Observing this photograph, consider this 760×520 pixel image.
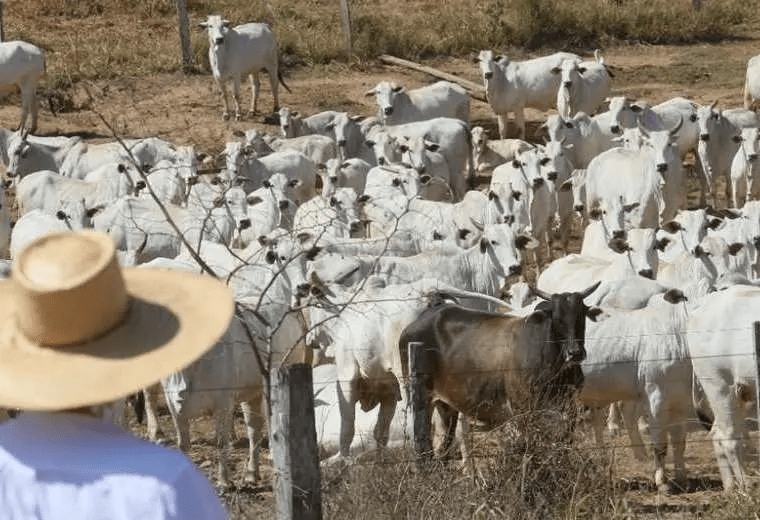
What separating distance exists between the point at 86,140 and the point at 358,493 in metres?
20.0

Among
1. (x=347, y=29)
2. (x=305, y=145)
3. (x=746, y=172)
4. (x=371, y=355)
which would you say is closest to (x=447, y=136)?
(x=305, y=145)

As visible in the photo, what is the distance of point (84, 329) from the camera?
10.3 ft

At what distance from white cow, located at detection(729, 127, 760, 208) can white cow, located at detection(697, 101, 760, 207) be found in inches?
25.7

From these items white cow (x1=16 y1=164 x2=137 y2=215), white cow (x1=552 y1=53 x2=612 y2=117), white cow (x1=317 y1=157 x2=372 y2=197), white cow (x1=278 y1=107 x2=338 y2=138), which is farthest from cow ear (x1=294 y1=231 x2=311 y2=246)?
white cow (x1=552 y1=53 x2=612 y2=117)

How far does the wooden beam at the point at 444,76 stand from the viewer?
2911 cm

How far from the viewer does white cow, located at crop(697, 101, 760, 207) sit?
22438mm

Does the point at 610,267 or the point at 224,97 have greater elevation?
the point at 610,267

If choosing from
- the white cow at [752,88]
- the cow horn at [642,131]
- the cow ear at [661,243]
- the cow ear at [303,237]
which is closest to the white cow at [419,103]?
the cow horn at [642,131]

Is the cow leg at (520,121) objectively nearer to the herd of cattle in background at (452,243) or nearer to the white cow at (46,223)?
the herd of cattle in background at (452,243)

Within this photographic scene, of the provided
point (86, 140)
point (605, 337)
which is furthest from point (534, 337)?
point (86, 140)

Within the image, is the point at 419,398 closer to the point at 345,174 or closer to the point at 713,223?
the point at 713,223

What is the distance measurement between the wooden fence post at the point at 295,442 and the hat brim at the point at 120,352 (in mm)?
2677

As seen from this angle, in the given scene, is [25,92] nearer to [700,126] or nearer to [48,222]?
[48,222]

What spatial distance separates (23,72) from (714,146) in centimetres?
1082
